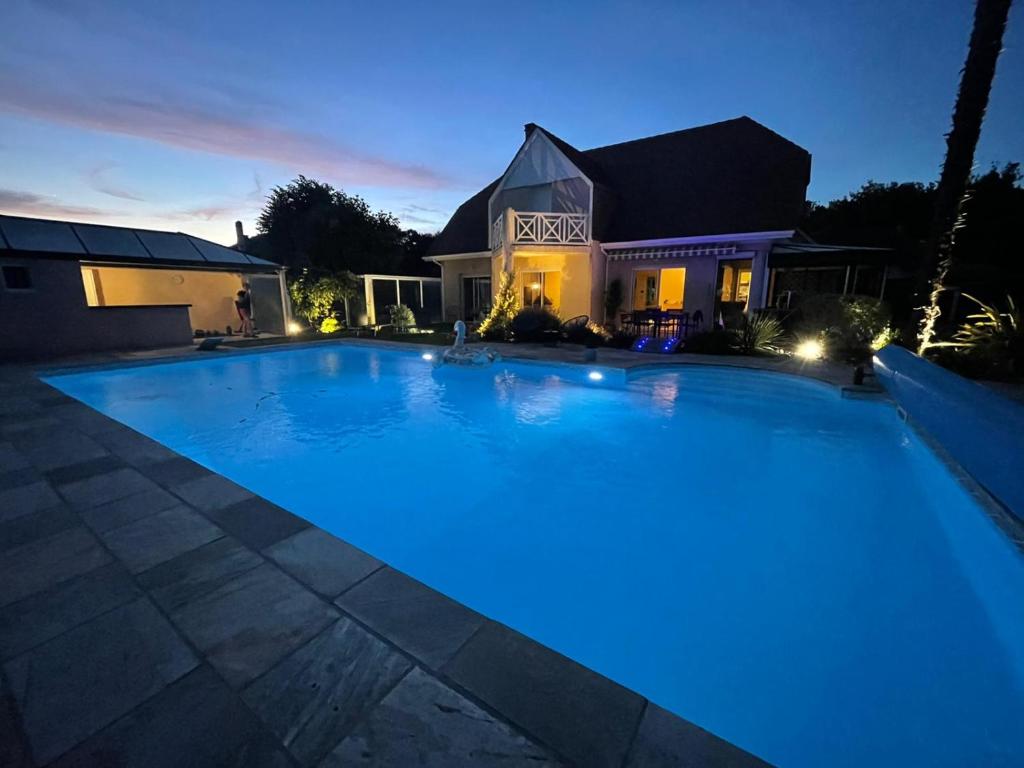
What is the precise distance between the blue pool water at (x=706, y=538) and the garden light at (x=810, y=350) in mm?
3408

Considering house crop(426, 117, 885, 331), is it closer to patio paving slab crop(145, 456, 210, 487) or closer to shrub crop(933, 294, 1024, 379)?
shrub crop(933, 294, 1024, 379)

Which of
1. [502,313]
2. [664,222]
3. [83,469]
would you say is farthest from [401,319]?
[83,469]

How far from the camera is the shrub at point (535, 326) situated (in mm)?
13367

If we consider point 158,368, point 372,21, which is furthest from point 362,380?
point 372,21

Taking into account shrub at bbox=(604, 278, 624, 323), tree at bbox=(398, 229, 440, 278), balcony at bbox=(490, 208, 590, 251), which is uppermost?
tree at bbox=(398, 229, 440, 278)

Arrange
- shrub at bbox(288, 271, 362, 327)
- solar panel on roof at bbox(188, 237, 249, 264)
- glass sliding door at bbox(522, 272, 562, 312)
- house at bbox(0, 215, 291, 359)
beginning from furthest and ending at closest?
glass sliding door at bbox(522, 272, 562, 312)
shrub at bbox(288, 271, 362, 327)
solar panel on roof at bbox(188, 237, 249, 264)
house at bbox(0, 215, 291, 359)

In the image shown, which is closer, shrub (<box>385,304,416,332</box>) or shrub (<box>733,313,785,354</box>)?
shrub (<box>733,313,785,354</box>)

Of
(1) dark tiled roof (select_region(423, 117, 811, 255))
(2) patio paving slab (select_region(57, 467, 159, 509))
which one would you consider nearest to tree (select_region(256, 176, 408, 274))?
(1) dark tiled roof (select_region(423, 117, 811, 255))

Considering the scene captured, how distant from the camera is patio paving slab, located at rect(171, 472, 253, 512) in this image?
10.9 feet

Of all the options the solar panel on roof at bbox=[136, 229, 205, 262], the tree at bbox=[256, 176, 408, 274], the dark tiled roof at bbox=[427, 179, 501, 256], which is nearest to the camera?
the solar panel on roof at bbox=[136, 229, 205, 262]

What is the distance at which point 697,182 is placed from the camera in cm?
1563

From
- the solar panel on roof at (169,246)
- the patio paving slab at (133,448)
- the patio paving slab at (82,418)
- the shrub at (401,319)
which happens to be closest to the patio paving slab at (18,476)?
the patio paving slab at (133,448)

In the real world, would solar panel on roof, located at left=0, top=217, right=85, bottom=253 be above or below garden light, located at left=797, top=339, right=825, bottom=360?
above

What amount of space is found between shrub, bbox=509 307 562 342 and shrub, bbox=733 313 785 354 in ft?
17.3
